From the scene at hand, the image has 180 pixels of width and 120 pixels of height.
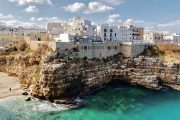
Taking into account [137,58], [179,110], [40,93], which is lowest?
[179,110]

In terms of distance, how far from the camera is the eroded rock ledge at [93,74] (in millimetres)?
47969

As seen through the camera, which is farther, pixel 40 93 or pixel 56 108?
pixel 40 93

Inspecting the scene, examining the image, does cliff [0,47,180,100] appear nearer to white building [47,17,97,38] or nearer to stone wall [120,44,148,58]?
stone wall [120,44,148,58]

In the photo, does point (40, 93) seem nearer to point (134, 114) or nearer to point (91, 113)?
point (91, 113)

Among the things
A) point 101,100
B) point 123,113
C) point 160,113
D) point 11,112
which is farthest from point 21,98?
point 160,113

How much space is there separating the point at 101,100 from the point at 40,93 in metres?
11.1

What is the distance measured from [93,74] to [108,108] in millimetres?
12536

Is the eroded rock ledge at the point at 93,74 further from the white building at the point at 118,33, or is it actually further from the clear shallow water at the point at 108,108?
the white building at the point at 118,33

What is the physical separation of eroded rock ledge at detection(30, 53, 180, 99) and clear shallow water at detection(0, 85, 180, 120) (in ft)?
9.17

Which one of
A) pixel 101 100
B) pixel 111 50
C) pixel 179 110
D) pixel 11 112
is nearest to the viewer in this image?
pixel 11 112

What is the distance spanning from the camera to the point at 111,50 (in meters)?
63.7

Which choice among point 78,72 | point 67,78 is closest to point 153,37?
point 78,72

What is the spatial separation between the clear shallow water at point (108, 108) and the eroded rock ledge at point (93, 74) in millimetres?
2795

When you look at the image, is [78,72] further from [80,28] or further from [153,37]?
[153,37]
